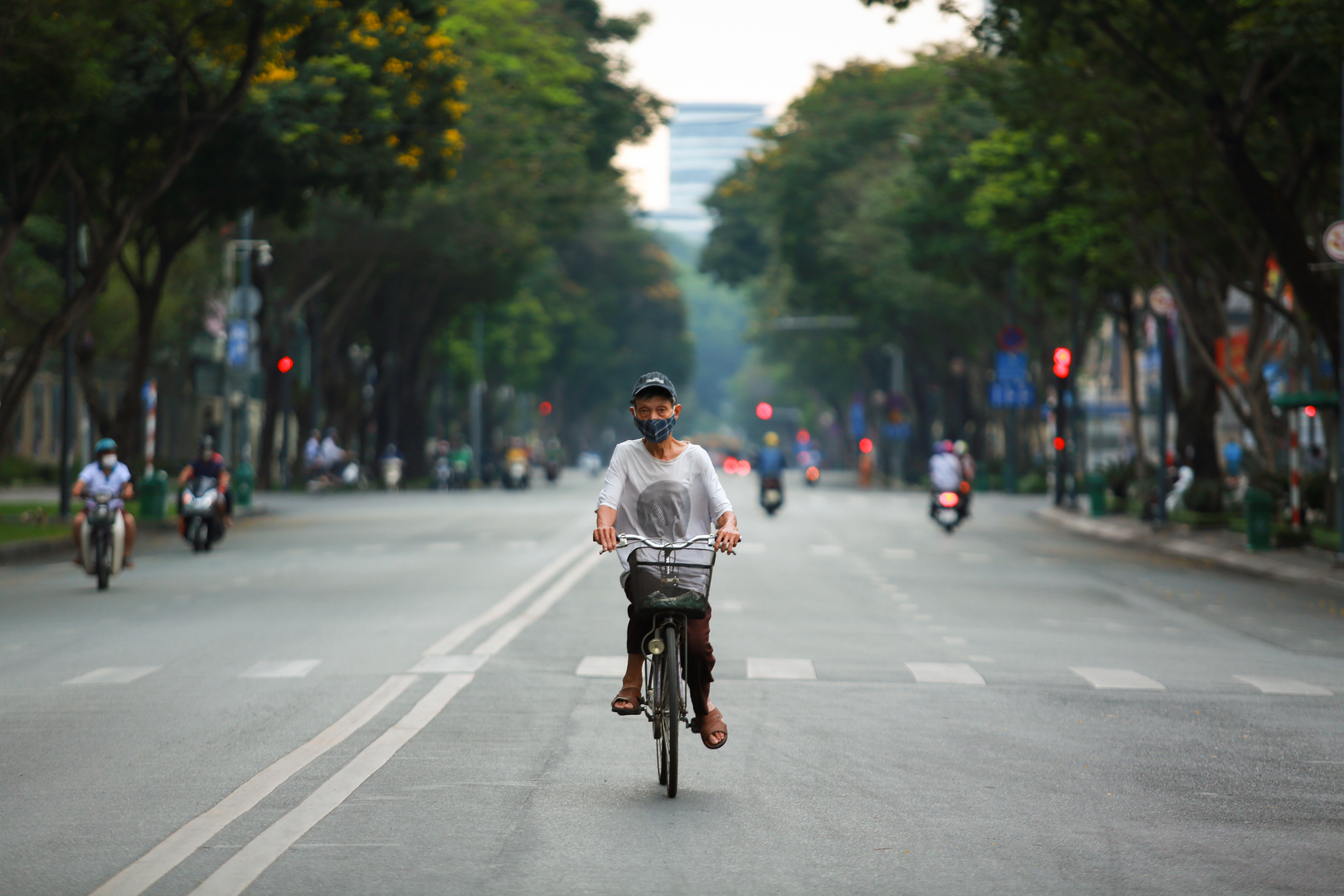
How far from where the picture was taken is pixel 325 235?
48500 mm

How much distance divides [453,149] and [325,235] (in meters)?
18.1

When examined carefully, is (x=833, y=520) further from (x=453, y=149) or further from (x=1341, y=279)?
(x=1341, y=279)

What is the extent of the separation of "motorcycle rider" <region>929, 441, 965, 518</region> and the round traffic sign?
35.0 feet

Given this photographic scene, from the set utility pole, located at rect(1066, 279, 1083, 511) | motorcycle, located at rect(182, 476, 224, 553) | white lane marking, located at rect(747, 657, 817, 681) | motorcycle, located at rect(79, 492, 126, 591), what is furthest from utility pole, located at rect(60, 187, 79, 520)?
utility pole, located at rect(1066, 279, 1083, 511)

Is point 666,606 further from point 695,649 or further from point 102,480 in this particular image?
point 102,480

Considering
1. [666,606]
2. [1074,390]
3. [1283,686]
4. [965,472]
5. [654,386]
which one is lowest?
[1283,686]

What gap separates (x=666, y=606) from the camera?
779 centimetres

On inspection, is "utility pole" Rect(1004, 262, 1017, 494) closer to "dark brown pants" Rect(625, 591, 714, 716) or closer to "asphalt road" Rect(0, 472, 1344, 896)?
"asphalt road" Rect(0, 472, 1344, 896)

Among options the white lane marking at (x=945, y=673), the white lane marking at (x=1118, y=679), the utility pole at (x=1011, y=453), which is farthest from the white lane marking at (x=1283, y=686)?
the utility pole at (x=1011, y=453)

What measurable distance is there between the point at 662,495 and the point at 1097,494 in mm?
31547

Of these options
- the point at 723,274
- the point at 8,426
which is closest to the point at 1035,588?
the point at 8,426

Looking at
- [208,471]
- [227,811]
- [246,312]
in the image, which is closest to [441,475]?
[246,312]

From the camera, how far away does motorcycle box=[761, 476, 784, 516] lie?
3844 centimetres

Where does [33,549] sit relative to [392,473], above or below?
below
